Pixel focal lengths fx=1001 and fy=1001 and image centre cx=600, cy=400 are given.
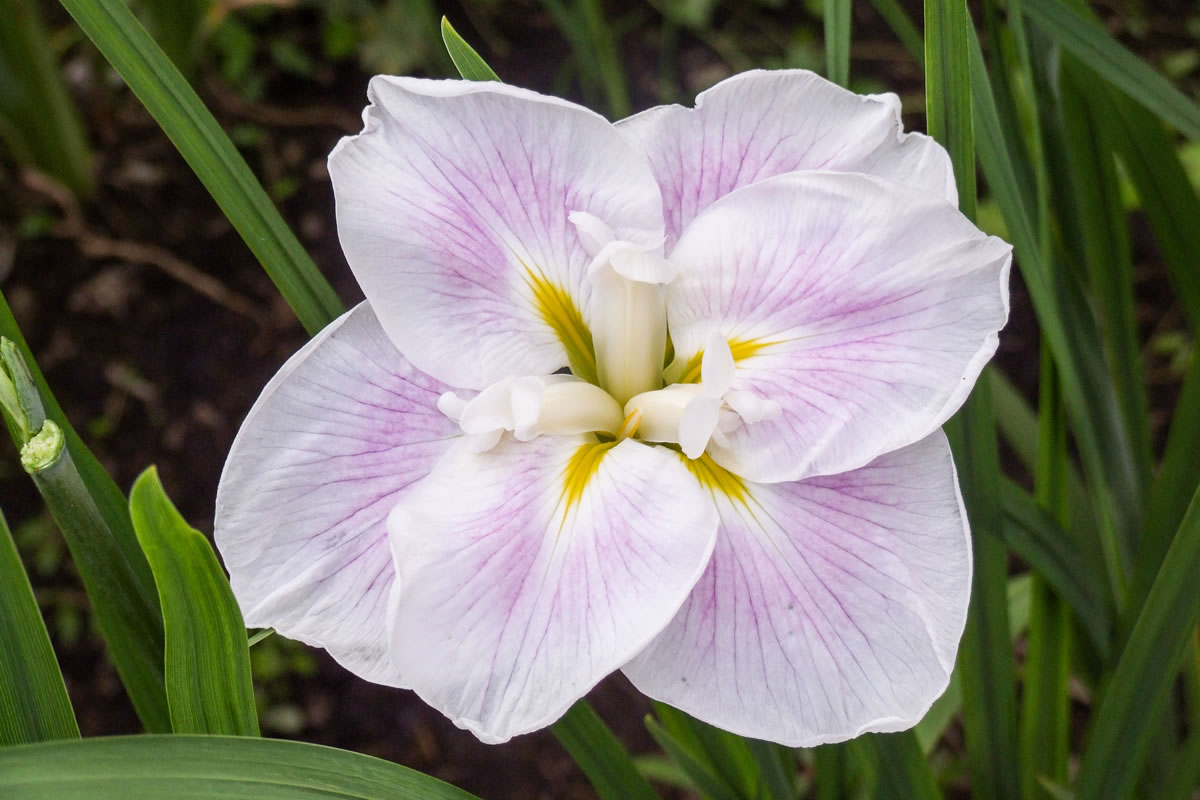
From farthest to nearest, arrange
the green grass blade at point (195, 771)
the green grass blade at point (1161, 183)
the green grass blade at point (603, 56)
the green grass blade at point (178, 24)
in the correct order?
the green grass blade at point (178, 24), the green grass blade at point (603, 56), the green grass blade at point (1161, 183), the green grass blade at point (195, 771)

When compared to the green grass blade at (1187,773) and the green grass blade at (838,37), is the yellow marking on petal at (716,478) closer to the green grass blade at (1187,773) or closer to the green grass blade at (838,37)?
the green grass blade at (838,37)

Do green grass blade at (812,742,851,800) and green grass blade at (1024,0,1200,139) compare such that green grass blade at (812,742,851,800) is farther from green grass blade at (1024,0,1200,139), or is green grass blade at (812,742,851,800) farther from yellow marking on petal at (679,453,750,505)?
green grass blade at (1024,0,1200,139)

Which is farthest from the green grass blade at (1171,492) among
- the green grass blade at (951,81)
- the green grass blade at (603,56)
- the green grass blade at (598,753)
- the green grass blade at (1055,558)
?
the green grass blade at (603,56)

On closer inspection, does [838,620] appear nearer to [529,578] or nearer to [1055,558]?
[529,578]

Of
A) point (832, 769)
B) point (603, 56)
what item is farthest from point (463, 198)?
point (603, 56)

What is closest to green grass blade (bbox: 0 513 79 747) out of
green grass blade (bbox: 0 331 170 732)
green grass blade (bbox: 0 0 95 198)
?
green grass blade (bbox: 0 331 170 732)
